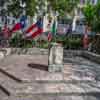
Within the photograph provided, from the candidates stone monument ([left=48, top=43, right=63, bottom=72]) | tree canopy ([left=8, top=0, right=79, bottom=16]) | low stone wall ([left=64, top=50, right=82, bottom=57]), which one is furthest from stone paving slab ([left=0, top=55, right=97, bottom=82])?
tree canopy ([left=8, top=0, right=79, bottom=16])

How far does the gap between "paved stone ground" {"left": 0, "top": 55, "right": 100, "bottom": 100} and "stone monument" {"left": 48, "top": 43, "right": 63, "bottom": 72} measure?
33cm

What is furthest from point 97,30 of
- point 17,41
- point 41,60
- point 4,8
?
point 41,60

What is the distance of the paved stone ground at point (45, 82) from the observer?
401 inches

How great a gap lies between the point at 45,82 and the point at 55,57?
1725mm

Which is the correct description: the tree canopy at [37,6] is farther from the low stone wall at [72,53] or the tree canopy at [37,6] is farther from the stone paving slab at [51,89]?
the stone paving slab at [51,89]

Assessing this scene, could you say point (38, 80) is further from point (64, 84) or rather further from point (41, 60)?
point (41, 60)

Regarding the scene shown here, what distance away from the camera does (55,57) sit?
42.2 ft

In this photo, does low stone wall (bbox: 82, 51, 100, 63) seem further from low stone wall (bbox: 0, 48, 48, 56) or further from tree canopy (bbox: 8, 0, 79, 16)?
tree canopy (bbox: 8, 0, 79, 16)

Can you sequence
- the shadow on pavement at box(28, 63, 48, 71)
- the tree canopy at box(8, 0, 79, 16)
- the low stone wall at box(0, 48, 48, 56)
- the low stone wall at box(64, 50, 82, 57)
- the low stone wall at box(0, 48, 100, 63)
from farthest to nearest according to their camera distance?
the tree canopy at box(8, 0, 79, 16), the low stone wall at box(64, 50, 82, 57), the low stone wall at box(0, 48, 48, 56), the low stone wall at box(0, 48, 100, 63), the shadow on pavement at box(28, 63, 48, 71)

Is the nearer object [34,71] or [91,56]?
[34,71]

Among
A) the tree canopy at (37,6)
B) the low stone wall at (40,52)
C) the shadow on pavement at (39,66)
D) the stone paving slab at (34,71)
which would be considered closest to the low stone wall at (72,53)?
the low stone wall at (40,52)

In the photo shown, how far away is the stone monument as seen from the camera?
12852mm

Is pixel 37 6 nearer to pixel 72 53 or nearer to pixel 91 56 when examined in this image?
pixel 72 53

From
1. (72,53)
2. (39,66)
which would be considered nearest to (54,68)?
(39,66)
